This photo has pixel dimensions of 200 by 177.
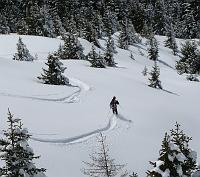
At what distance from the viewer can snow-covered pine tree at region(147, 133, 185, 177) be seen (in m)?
12.7

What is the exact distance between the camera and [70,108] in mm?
35594

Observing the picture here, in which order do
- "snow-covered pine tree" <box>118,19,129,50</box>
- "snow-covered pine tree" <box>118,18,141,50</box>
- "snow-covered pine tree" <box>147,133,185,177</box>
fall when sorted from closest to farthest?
"snow-covered pine tree" <box>147,133,185,177</box> → "snow-covered pine tree" <box>118,19,129,50</box> → "snow-covered pine tree" <box>118,18,141,50</box>

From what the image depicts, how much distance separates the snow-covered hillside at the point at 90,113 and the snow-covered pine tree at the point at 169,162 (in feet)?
37.0

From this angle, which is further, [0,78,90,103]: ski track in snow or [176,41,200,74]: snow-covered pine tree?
[176,41,200,74]: snow-covered pine tree

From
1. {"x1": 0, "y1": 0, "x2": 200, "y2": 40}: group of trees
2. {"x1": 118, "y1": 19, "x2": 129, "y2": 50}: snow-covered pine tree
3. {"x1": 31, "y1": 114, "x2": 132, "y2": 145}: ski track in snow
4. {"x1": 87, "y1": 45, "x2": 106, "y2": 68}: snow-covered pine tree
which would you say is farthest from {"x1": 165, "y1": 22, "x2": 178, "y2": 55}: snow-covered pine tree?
{"x1": 31, "y1": 114, "x2": 132, "y2": 145}: ski track in snow

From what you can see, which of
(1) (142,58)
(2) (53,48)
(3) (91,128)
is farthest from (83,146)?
(1) (142,58)

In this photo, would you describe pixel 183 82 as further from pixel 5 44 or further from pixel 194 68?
pixel 5 44

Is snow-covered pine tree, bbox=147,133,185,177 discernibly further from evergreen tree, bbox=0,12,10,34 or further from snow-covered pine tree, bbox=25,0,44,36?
evergreen tree, bbox=0,12,10,34

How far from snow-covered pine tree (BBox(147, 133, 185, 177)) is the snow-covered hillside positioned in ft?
37.0

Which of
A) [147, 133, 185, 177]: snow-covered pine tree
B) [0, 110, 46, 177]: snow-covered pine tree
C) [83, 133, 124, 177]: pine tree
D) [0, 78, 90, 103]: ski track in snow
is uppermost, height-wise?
[147, 133, 185, 177]: snow-covered pine tree

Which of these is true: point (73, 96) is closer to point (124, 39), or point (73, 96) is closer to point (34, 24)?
point (34, 24)

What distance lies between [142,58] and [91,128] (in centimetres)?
5399

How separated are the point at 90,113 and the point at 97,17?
65469mm

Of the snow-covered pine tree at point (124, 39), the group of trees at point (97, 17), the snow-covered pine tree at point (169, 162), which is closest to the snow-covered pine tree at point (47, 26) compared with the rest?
the group of trees at point (97, 17)
